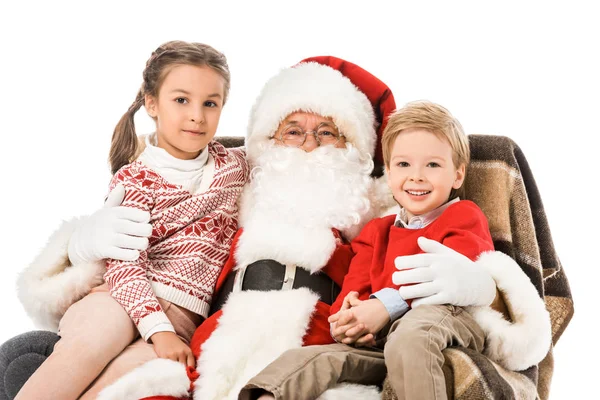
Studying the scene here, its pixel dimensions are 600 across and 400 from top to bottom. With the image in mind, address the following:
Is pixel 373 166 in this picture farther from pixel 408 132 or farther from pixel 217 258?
pixel 217 258

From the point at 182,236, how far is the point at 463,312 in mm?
996

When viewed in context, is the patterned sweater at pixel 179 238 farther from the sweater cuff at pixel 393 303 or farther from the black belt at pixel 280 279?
the sweater cuff at pixel 393 303

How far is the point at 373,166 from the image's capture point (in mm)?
2656

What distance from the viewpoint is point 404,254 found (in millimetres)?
2242

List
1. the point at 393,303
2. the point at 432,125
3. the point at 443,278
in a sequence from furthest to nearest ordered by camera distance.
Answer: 1. the point at 432,125
2. the point at 393,303
3. the point at 443,278

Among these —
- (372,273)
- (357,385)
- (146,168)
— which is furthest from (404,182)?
(146,168)

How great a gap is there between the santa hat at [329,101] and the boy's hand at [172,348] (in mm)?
801

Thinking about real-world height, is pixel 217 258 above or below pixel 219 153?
below

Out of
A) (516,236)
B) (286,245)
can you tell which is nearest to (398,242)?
(286,245)

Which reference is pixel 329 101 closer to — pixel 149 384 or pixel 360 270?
pixel 360 270

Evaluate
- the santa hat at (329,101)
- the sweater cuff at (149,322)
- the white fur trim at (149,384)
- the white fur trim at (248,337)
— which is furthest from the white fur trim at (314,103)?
the white fur trim at (149,384)

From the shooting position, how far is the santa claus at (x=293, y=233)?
2.08 m

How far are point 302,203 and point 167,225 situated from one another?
0.48 meters

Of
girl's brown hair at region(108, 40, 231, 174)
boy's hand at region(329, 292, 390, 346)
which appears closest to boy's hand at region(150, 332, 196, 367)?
boy's hand at region(329, 292, 390, 346)
